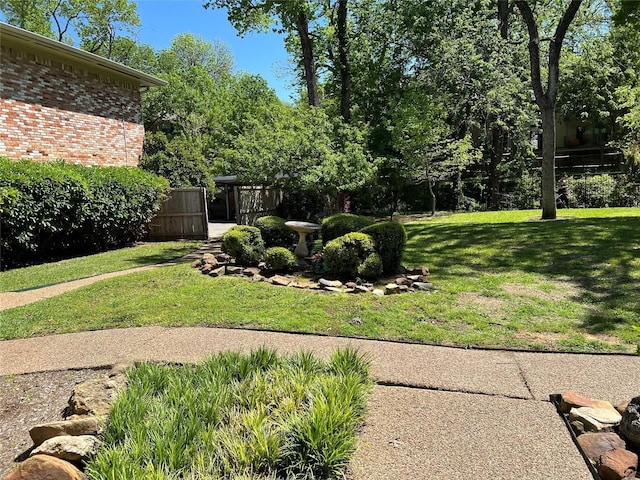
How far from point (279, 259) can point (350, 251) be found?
137cm

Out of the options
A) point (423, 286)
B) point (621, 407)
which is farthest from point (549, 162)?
point (621, 407)

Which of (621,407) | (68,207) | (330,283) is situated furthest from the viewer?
(68,207)

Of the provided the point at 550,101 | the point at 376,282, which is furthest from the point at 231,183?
the point at 376,282

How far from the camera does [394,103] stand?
1700 centimetres

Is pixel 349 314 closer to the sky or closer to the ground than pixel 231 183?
closer to the ground

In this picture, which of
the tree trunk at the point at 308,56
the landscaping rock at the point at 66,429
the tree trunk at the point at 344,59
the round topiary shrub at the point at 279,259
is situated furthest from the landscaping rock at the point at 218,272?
the tree trunk at the point at 344,59

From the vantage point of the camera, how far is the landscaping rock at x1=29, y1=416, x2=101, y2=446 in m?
2.63

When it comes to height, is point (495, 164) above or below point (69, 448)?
above

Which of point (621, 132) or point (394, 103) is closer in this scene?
point (394, 103)

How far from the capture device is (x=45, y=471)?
2.21 metres

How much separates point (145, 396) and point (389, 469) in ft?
5.58

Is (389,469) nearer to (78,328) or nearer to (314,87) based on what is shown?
(78,328)

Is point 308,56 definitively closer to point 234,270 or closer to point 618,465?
point 234,270

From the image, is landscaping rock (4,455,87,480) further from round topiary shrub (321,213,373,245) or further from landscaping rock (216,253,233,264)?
landscaping rock (216,253,233,264)
